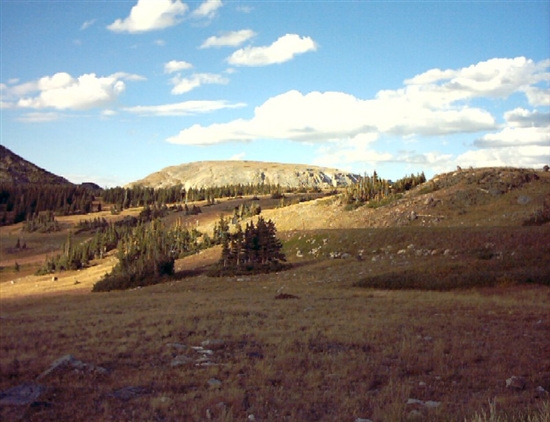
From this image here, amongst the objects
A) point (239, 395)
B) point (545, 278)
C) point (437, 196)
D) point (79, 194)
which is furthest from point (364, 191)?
point (79, 194)

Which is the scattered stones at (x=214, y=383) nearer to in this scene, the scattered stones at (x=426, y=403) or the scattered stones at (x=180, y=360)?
the scattered stones at (x=180, y=360)

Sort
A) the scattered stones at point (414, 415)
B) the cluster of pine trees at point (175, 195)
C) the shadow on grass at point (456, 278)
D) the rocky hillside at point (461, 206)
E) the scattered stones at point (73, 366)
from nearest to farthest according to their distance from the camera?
1. the scattered stones at point (414, 415)
2. the scattered stones at point (73, 366)
3. the shadow on grass at point (456, 278)
4. the rocky hillside at point (461, 206)
5. the cluster of pine trees at point (175, 195)

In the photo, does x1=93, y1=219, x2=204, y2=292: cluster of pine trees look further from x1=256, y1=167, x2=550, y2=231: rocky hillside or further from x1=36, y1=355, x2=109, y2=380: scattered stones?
x1=36, y1=355, x2=109, y2=380: scattered stones

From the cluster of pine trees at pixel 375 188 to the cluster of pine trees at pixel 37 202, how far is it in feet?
296

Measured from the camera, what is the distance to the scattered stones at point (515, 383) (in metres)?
9.88

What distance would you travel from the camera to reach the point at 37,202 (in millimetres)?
138500

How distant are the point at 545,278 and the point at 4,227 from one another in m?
122

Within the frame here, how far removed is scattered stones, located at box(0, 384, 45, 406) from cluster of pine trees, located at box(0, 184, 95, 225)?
5041 inches

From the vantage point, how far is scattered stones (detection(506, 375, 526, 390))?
9875 mm

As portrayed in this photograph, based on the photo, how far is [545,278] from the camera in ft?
86.0

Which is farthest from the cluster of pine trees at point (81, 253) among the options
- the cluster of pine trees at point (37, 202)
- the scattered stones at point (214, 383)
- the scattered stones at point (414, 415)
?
the scattered stones at point (414, 415)

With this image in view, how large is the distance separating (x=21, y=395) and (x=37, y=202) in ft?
465

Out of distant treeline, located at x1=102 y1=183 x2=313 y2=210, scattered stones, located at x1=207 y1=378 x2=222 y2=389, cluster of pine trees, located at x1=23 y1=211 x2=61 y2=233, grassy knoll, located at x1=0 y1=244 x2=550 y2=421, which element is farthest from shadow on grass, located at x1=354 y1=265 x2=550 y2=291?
distant treeline, located at x1=102 y1=183 x2=313 y2=210

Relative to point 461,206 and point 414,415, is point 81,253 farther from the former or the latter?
point 414,415
